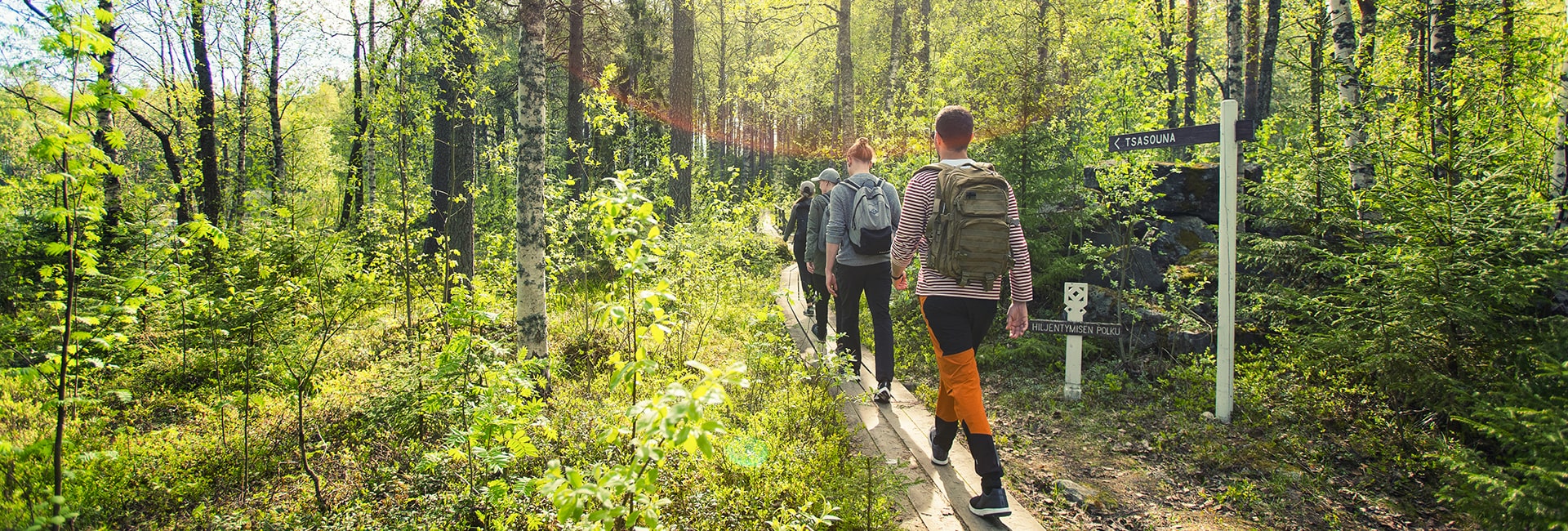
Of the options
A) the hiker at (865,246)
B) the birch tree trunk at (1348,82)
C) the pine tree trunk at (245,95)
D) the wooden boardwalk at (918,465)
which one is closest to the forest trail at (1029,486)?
the wooden boardwalk at (918,465)

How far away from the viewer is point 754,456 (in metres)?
3.63

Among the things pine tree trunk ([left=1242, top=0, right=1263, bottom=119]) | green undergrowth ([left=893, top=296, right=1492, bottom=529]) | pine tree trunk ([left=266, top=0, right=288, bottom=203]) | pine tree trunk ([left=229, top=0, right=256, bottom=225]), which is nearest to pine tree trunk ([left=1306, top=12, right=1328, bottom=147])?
green undergrowth ([left=893, top=296, right=1492, bottom=529])

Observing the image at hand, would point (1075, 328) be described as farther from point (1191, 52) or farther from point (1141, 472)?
point (1191, 52)

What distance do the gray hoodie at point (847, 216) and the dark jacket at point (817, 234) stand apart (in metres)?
1.03

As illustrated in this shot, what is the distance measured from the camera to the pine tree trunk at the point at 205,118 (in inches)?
359

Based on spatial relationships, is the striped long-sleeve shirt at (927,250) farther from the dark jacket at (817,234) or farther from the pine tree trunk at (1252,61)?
the pine tree trunk at (1252,61)

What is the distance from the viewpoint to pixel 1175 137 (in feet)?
15.6

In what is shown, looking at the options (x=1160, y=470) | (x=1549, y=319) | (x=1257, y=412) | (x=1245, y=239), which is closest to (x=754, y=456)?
(x=1160, y=470)

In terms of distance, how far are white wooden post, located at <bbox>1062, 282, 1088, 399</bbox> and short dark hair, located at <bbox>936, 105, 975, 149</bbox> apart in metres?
2.16

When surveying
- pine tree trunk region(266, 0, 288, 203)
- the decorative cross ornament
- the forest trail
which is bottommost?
the forest trail

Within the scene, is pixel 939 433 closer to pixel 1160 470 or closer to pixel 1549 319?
pixel 1160 470

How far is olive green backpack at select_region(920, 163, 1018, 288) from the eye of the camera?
3250 millimetres

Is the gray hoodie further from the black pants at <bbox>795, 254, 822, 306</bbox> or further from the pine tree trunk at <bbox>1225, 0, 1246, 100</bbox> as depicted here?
the pine tree trunk at <bbox>1225, 0, 1246, 100</bbox>

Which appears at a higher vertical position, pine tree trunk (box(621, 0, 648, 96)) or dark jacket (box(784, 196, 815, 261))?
pine tree trunk (box(621, 0, 648, 96))
